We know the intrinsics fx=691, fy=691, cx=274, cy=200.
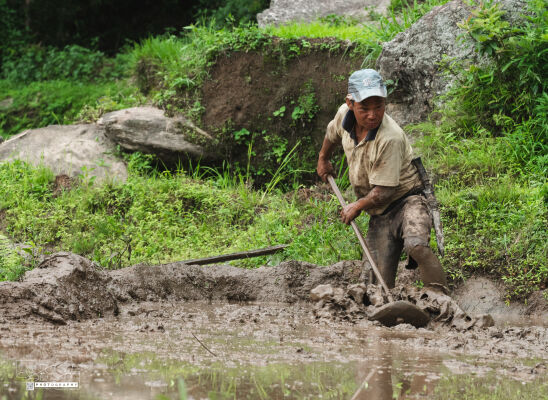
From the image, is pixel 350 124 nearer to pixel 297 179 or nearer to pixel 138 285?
pixel 138 285

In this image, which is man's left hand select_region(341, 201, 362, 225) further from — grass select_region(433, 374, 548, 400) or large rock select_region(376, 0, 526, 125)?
large rock select_region(376, 0, 526, 125)

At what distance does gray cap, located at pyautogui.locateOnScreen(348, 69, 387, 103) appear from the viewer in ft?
17.3

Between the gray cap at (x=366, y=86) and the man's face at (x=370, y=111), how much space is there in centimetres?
8

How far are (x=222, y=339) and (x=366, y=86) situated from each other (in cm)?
221

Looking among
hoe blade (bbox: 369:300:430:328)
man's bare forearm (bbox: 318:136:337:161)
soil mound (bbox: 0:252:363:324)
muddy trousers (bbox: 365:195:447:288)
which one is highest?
man's bare forearm (bbox: 318:136:337:161)

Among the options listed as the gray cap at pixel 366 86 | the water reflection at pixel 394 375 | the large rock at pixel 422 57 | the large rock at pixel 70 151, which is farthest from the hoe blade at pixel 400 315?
the large rock at pixel 70 151

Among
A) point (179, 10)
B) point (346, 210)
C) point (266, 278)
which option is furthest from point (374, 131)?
point (179, 10)

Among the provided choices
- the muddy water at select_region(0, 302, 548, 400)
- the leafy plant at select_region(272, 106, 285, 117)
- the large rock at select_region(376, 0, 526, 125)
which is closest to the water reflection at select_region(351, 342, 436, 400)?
the muddy water at select_region(0, 302, 548, 400)

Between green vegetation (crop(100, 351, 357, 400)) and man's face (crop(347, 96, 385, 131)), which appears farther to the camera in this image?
man's face (crop(347, 96, 385, 131))

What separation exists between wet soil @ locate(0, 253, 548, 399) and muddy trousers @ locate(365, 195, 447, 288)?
1.60 ft

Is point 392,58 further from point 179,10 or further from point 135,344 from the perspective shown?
point 179,10

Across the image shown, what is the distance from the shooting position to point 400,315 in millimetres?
5113

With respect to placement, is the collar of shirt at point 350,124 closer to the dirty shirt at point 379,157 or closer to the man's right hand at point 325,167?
the dirty shirt at point 379,157

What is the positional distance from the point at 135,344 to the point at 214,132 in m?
5.59
